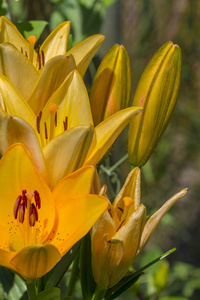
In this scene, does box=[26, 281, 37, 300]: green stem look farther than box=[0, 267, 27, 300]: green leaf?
No

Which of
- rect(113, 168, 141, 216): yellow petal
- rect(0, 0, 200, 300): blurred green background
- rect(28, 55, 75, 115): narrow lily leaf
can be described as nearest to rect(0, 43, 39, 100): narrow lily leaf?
rect(28, 55, 75, 115): narrow lily leaf

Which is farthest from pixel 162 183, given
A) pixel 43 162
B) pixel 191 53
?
pixel 43 162

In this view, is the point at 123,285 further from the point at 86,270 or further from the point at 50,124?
the point at 50,124

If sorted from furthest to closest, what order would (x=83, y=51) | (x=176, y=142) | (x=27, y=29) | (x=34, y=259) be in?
1. (x=176, y=142)
2. (x=27, y=29)
3. (x=83, y=51)
4. (x=34, y=259)

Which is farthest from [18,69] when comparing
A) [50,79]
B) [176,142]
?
[176,142]

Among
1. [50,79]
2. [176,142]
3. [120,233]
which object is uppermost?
[50,79]

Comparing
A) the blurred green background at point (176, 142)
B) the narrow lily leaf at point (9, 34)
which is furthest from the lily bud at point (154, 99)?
the blurred green background at point (176, 142)

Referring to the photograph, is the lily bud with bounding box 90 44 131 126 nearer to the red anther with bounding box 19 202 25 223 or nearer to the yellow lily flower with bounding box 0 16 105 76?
the yellow lily flower with bounding box 0 16 105 76

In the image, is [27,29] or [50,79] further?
[27,29]
